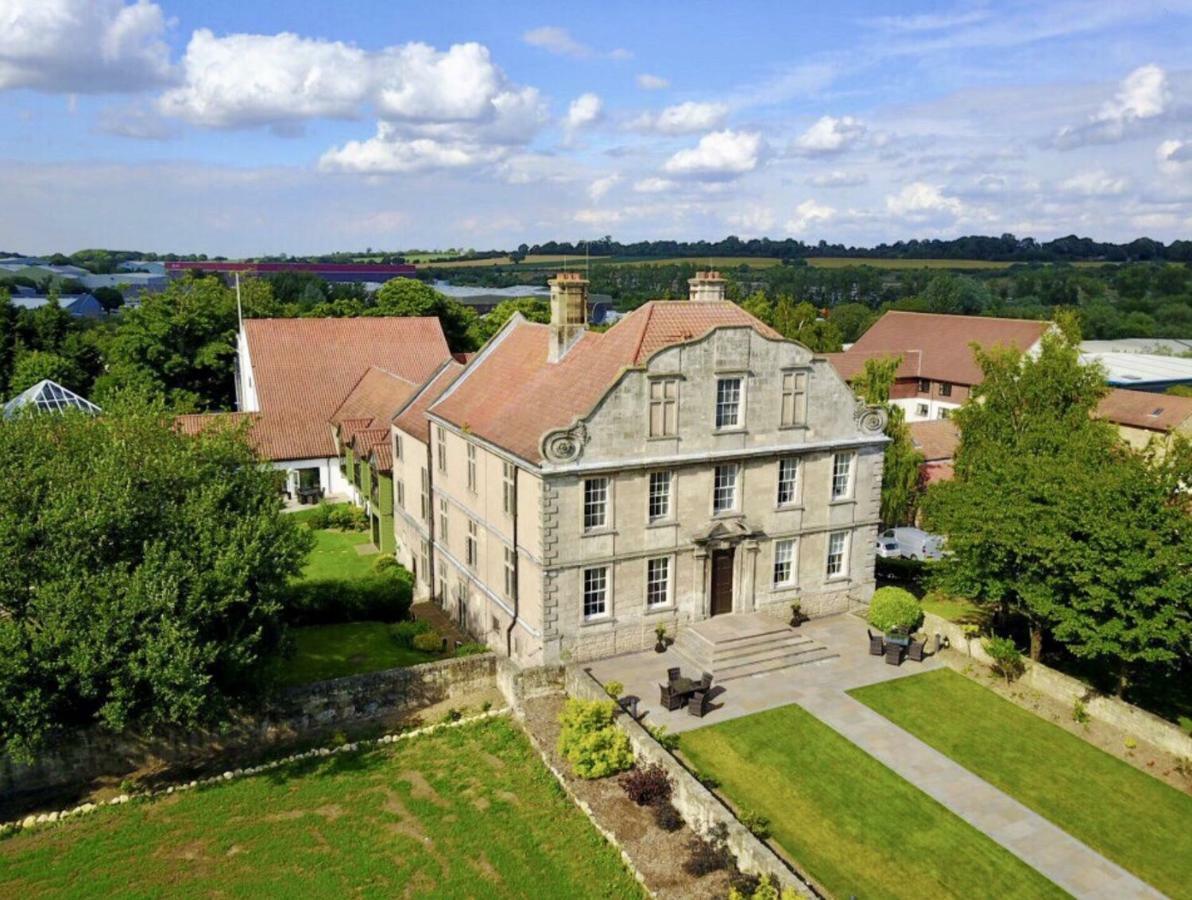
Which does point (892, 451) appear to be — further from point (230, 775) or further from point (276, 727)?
point (230, 775)

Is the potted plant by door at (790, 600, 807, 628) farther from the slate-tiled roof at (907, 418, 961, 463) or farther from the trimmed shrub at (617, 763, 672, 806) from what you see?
the slate-tiled roof at (907, 418, 961, 463)

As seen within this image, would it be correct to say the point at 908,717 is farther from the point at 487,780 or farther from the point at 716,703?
the point at 487,780

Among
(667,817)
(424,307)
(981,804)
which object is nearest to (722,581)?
(667,817)

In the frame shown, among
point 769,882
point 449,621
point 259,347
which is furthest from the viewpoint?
point 259,347

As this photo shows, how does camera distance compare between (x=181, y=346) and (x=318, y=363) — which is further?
(x=181, y=346)

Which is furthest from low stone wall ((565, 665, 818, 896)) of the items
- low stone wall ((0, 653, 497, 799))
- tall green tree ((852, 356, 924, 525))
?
tall green tree ((852, 356, 924, 525))

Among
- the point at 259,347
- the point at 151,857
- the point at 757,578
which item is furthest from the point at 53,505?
the point at 259,347
